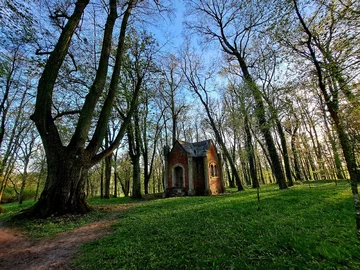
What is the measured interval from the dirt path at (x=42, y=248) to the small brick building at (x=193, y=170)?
1213 cm

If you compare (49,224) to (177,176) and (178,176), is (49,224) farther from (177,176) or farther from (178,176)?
(178,176)

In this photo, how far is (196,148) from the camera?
67.0 ft

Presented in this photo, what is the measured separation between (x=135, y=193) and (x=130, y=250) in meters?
13.6

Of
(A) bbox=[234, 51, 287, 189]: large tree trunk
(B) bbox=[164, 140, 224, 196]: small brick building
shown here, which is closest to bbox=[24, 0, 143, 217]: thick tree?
(A) bbox=[234, 51, 287, 189]: large tree trunk

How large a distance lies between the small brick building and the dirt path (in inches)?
478

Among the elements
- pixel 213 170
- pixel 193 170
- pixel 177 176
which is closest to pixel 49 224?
pixel 193 170

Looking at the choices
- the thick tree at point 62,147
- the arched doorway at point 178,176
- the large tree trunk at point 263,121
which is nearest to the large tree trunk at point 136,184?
the arched doorway at point 178,176

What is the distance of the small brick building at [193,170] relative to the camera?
17.4 m

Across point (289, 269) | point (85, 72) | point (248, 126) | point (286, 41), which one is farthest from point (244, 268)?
point (85, 72)

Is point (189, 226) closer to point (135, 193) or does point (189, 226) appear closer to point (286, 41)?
point (286, 41)

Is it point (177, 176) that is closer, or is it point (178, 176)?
point (177, 176)

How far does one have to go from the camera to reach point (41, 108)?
22.9ft

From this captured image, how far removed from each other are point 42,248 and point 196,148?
55.6 ft

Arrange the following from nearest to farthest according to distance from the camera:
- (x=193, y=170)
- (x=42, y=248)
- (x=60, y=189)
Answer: (x=42, y=248)
(x=60, y=189)
(x=193, y=170)
